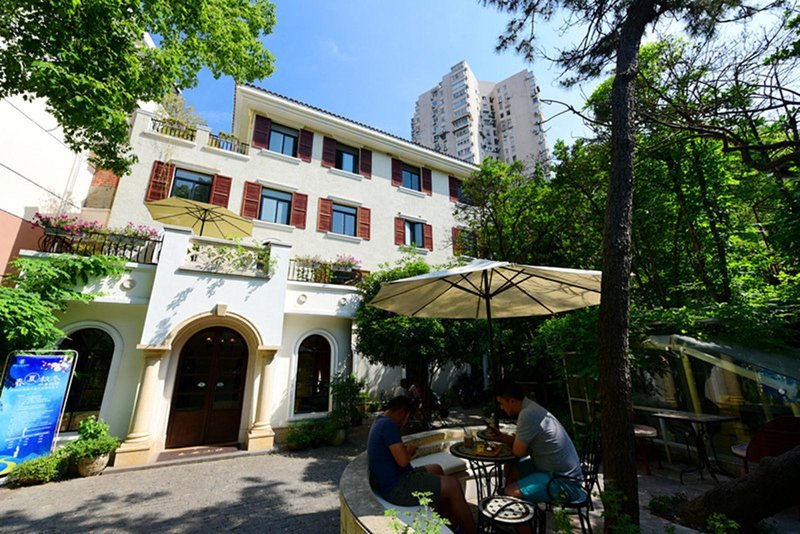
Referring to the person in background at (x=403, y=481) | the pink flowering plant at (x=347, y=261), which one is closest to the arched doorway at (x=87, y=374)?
the pink flowering plant at (x=347, y=261)

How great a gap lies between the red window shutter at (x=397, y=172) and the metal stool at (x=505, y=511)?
44.4 ft

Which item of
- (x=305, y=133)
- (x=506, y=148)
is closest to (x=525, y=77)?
(x=506, y=148)

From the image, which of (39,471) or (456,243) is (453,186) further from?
(39,471)

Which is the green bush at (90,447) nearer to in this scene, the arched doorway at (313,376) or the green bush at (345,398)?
the arched doorway at (313,376)

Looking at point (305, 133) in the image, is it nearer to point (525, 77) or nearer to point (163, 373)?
point (163, 373)

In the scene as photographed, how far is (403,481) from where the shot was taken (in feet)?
9.45

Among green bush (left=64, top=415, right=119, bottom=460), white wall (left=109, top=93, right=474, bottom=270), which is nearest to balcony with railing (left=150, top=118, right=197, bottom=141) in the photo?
white wall (left=109, top=93, right=474, bottom=270)

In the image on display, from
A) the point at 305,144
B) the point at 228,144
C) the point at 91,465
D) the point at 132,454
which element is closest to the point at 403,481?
the point at 132,454

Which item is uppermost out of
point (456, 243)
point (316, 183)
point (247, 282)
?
point (316, 183)

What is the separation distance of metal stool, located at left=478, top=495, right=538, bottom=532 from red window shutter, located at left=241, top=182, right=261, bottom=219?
446 inches

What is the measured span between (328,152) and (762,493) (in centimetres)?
1430

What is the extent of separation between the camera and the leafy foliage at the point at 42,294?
565 centimetres

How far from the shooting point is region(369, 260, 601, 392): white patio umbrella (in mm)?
4082

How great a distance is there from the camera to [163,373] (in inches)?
288
